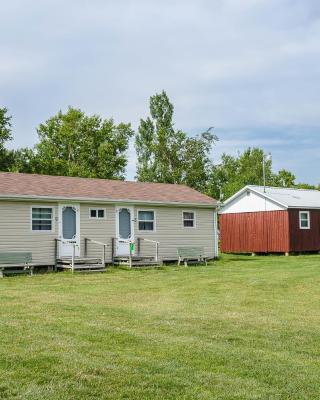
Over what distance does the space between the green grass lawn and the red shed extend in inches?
668

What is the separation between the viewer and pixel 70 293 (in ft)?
46.1

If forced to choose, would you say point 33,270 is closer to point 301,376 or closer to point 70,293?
point 70,293

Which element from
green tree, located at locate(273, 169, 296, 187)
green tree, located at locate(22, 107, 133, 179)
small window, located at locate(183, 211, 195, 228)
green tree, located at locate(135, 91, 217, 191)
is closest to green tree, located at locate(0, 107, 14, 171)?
green tree, located at locate(22, 107, 133, 179)

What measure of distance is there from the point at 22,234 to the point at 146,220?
574 centimetres

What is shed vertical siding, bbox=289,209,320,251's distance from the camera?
103 feet

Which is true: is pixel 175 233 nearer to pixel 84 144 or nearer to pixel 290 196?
pixel 290 196

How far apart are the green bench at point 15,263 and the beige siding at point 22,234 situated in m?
0.66

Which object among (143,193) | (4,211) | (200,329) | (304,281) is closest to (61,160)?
(143,193)

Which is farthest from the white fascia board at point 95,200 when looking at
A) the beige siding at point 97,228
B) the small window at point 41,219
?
the small window at point 41,219

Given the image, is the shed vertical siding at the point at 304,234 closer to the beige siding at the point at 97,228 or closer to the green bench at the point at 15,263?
the beige siding at the point at 97,228

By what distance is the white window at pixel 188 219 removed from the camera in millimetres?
25547

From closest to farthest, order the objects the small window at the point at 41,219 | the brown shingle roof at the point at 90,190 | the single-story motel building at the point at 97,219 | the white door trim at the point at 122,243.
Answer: the single-story motel building at the point at 97,219, the small window at the point at 41,219, the brown shingle roof at the point at 90,190, the white door trim at the point at 122,243

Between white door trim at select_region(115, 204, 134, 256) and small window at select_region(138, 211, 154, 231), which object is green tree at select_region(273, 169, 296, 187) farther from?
white door trim at select_region(115, 204, 134, 256)

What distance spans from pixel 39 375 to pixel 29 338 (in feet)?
6.21
